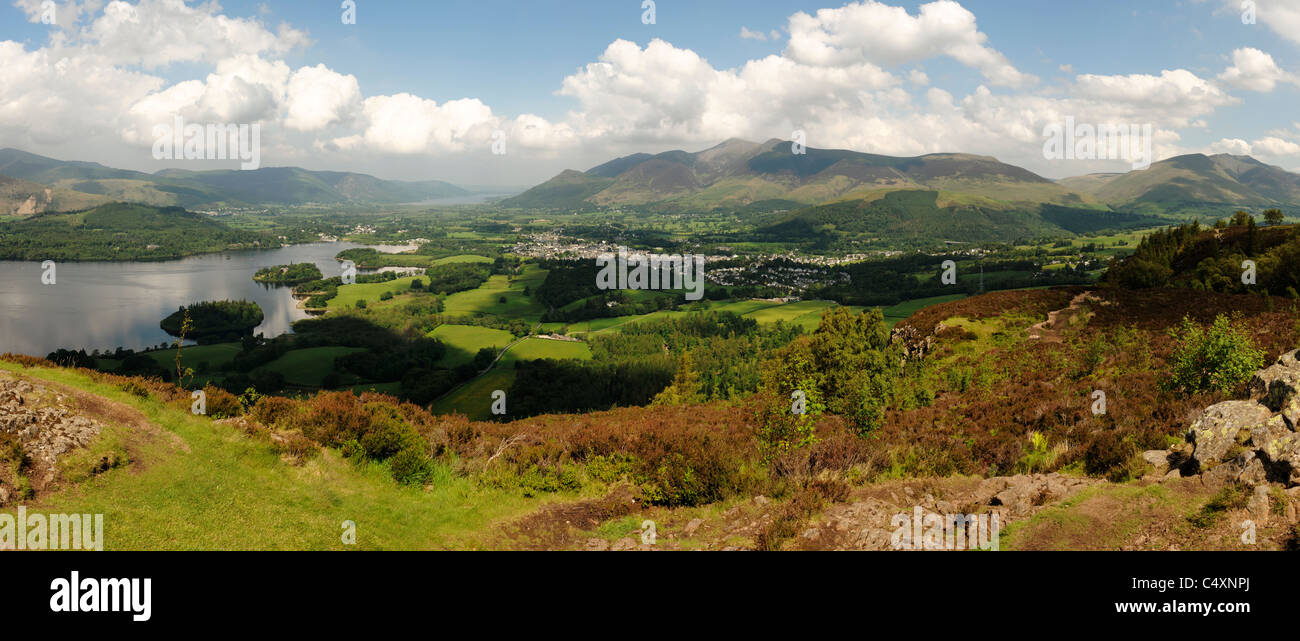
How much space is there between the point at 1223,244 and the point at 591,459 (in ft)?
192

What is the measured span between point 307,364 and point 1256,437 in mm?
102493

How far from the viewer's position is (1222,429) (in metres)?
9.50

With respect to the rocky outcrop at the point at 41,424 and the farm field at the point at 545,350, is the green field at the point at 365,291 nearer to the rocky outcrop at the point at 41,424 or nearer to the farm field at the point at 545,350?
the farm field at the point at 545,350

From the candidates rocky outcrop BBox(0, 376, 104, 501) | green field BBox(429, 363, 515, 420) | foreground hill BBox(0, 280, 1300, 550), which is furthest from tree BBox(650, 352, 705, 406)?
rocky outcrop BBox(0, 376, 104, 501)

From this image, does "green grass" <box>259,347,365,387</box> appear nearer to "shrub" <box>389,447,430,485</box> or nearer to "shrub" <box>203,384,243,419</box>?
"shrub" <box>203,384,243,419</box>

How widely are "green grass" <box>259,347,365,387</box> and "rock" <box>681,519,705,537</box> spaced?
85184 millimetres

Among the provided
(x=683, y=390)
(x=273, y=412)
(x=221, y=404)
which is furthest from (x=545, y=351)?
(x=221, y=404)

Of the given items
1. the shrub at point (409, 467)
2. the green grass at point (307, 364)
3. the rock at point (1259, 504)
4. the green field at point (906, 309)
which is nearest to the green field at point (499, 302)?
the green grass at point (307, 364)

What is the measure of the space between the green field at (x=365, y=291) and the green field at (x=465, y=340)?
40.7 meters
